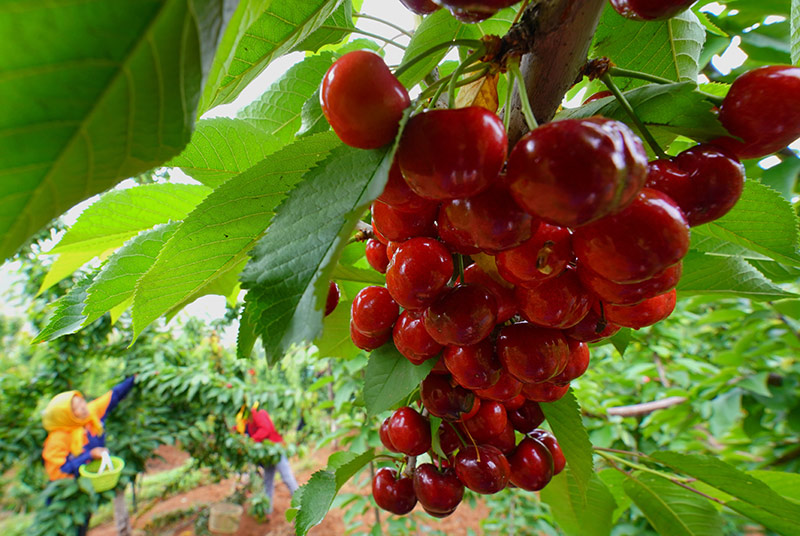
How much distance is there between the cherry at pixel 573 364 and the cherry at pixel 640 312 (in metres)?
0.09

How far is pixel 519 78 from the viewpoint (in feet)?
1.17

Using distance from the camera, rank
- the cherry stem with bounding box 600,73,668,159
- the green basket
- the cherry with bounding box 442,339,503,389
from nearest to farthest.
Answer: the cherry stem with bounding box 600,73,668,159 → the cherry with bounding box 442,339,503,389 → the green basket

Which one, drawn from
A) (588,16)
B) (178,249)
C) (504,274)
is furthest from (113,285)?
(588,16)

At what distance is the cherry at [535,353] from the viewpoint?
0.47 metres

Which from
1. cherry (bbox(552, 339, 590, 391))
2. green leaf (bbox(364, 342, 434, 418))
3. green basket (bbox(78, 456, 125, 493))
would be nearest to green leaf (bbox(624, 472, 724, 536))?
cherry (bbox(552, 339, 590, 391))

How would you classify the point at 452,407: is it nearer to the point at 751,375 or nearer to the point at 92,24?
the point at 92,24

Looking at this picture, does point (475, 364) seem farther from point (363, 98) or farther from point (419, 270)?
point (363, 98)

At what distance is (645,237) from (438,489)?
52cm

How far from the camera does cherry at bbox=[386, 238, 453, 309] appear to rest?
0.44 metres

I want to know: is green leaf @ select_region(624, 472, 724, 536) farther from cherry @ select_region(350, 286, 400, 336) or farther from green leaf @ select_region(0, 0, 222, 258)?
green leaf @ select_region(0, 0, 222, 258)

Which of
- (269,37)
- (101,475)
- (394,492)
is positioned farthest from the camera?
(101,475)

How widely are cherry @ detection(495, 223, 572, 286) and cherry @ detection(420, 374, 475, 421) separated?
9.7 inches

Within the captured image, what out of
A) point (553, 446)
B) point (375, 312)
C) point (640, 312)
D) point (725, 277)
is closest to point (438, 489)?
point (553, 446)

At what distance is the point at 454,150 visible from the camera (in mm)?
309
